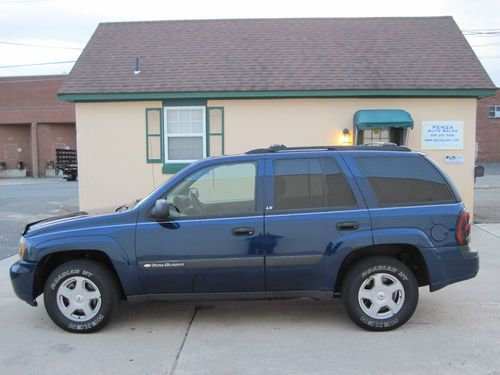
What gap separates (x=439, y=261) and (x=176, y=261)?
251cm

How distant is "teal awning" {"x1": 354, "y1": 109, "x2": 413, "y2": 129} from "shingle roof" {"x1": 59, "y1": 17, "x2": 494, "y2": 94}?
56cm

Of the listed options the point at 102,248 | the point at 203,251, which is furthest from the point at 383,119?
the point at 102,248

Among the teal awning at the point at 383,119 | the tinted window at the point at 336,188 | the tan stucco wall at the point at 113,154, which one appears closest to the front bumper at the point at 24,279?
the tinted window at the point at 336,188

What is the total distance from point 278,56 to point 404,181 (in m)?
7.68

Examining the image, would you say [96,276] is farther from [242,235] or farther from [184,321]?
[242,235]

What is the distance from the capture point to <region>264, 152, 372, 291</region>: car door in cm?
471

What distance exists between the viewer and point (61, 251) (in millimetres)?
4742

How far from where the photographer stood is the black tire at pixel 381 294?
15.6 feet

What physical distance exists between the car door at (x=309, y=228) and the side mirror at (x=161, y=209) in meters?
0.93

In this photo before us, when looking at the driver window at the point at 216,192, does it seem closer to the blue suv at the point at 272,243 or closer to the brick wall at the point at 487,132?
the blue suv at the point at 272,243

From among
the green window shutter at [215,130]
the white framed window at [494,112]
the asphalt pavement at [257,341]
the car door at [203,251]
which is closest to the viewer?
the asphalt pavement at [257,341]

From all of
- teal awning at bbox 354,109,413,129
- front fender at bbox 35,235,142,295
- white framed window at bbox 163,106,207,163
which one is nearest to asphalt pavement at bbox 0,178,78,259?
white framed window at bbox 163,106,207,163

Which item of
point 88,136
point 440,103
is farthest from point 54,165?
point 440,103

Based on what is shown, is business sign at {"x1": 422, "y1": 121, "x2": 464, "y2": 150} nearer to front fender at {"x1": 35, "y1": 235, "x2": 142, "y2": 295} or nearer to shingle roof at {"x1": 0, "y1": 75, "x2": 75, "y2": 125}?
front fender at {"x1": 35, "y1": 235, "x2": 142, "y2": 295}
